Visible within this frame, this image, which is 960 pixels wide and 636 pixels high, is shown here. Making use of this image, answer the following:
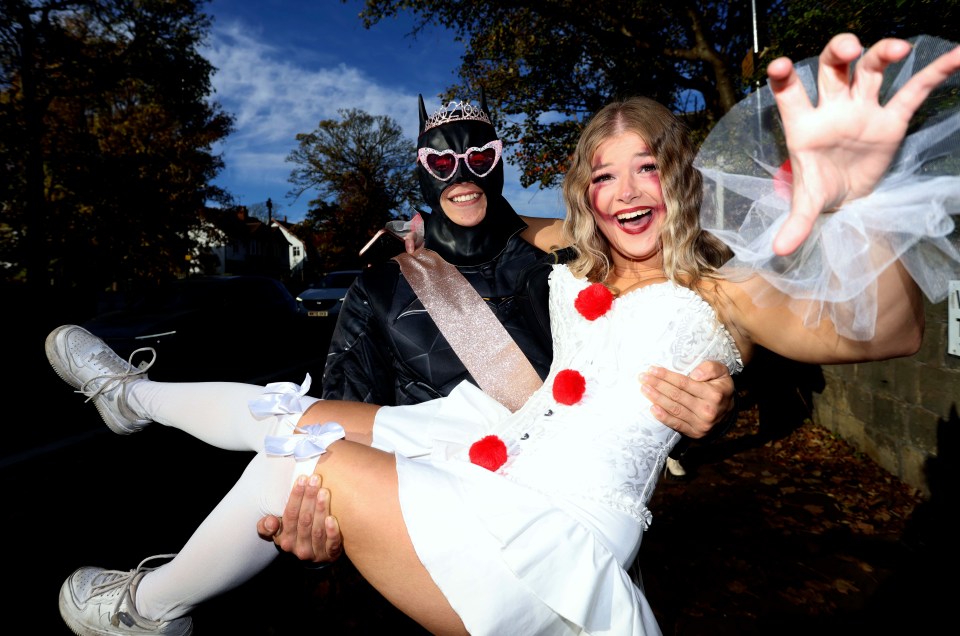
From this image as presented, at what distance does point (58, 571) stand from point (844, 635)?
4.63 metres

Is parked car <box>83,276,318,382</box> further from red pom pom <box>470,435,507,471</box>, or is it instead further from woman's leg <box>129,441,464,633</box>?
red pom pom <box>470,435,507,471</box>

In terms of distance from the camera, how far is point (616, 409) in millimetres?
1821

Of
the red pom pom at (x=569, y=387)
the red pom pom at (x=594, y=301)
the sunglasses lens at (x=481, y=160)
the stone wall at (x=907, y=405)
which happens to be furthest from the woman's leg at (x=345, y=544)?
the stone wall at (x=907, y=405)

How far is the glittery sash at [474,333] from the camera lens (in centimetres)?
242

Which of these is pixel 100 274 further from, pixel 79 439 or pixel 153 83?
pixel 79 439

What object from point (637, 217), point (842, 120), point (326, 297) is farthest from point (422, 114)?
point (326, 297)

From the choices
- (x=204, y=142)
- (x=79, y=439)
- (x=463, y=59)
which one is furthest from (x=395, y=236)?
(x=204, y=142)

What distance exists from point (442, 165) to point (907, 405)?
173 inches

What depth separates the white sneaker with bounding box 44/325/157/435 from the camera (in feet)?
7.92

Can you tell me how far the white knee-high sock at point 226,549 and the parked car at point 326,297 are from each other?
534 inches

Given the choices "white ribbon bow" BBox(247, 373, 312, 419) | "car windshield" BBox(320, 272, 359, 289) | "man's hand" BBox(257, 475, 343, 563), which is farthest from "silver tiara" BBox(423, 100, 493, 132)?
"car windshield" BBox(320, 272, 359, 289)

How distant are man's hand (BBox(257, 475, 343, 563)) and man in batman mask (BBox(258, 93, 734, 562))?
916 mm

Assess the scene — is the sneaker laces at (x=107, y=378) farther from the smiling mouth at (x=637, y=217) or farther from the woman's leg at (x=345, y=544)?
the smiling mouth at (x=637, y=217)

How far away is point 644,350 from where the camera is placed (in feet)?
6.16
